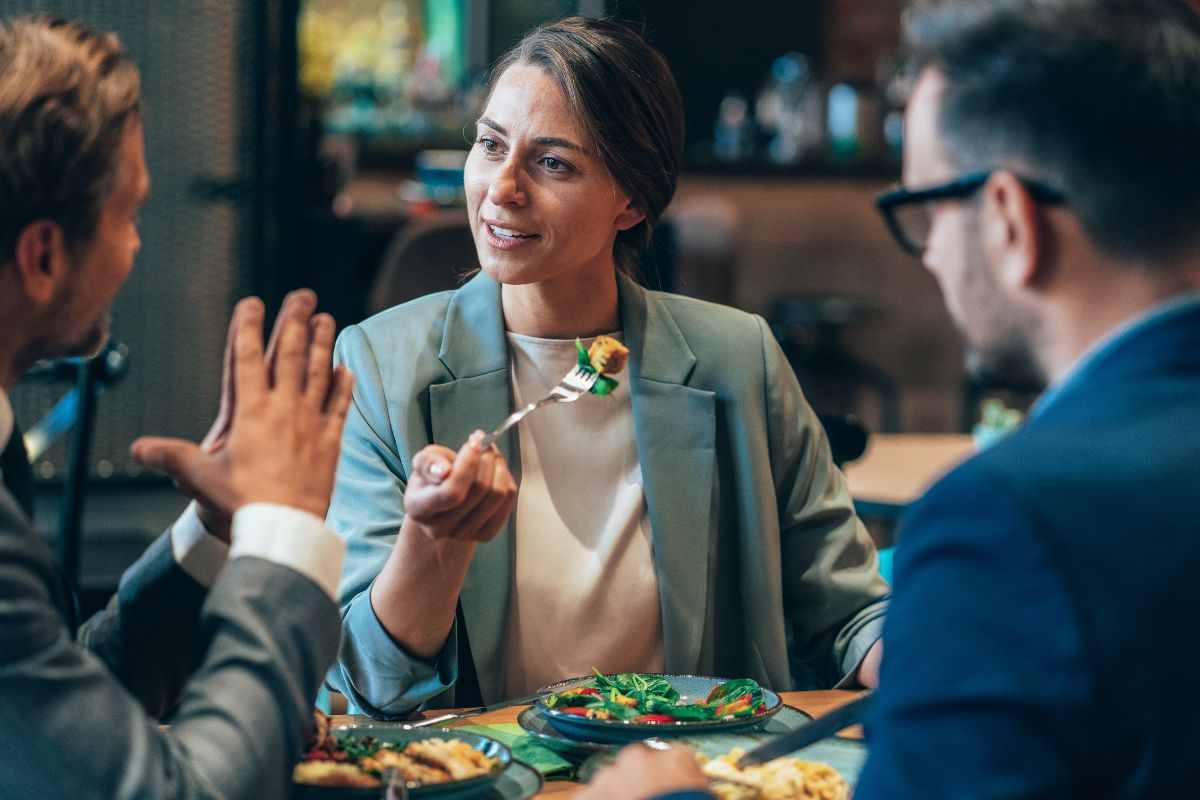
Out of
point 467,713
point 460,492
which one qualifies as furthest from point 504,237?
point 467,713

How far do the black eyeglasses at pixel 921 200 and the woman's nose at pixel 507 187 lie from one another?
78 centimetres

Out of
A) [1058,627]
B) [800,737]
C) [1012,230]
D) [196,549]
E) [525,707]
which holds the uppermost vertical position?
[1012,230]

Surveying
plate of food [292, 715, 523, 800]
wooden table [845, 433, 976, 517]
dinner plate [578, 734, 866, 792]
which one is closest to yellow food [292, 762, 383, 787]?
plate of food [292, 715, 523, 800]

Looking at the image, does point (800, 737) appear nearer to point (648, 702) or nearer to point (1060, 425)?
point (648, 702)

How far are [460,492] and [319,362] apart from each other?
0.35 meters

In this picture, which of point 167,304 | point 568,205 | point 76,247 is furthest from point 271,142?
point 76,247

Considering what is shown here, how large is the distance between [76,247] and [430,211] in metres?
3.73

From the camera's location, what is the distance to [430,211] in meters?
4.81

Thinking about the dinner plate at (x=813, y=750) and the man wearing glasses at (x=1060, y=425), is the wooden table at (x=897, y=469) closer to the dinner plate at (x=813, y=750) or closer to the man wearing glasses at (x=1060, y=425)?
the dinner plate at (x=813, y=750)

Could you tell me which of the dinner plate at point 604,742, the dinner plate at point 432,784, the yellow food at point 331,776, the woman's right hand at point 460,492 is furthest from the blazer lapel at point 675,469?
the yellow food at point 331,776

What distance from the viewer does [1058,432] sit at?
0.94 m

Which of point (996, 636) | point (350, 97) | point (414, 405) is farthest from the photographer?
point (350, 97)

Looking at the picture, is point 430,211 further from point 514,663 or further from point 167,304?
point 514,663

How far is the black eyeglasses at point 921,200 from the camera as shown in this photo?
102cm
